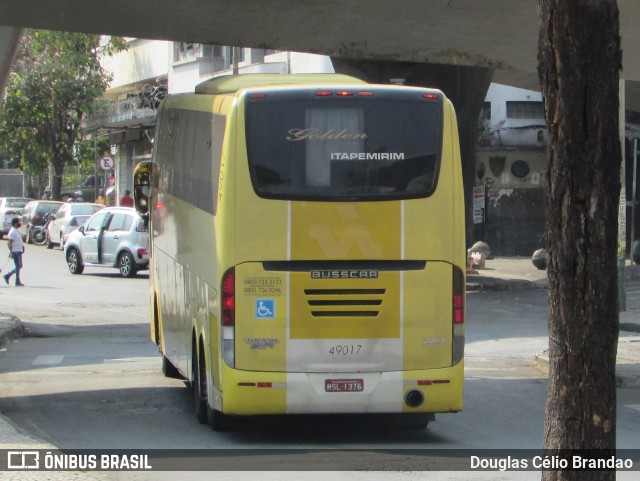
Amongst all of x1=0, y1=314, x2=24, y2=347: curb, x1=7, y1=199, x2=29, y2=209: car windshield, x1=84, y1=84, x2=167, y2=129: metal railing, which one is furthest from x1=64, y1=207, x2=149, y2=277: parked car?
x1=7, y1=199, x2=29, y2=209: car windshield

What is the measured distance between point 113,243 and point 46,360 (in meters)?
15.2

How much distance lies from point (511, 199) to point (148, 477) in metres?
28.4

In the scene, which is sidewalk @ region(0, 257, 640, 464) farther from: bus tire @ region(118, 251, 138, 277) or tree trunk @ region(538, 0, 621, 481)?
bus tire @ region(118, 251, 138, 277)

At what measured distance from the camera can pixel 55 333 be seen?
68.4 ft

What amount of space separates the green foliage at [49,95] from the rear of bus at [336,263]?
142ft

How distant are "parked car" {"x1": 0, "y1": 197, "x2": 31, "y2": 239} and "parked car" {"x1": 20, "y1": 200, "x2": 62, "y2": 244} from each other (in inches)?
109

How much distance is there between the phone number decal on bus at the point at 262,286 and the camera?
10.2 metres

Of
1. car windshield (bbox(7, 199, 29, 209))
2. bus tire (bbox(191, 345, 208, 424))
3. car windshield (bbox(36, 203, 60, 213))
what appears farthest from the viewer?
car windshield (bbox(7, 199, 29, 209))

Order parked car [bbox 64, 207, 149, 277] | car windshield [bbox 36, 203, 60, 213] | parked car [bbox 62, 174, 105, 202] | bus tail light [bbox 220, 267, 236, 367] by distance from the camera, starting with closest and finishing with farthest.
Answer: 1. bus tail light [bbox 220, 267, 236, 367]
2. parked car [bbox 64, 207, 149, 277]
3. car windshield [bbox 36, 203, 60, 213]
4. parked car [bbox 62, 174, 105, 202]

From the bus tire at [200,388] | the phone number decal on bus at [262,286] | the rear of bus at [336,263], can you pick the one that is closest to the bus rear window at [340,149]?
the rear of bus at [336,263]

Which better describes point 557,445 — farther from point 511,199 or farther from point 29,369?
point 511,199

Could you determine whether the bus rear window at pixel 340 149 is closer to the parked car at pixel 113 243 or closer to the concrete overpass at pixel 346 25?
the concrete overpass at pixel 346 25

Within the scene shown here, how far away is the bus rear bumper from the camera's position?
10.2 meters

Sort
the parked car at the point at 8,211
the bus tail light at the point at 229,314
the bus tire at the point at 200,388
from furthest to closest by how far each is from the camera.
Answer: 1. the parked car at the point at 8,211
2. the bus tire at the point at 200,388
3. the bus tail light at the point at 229,314
